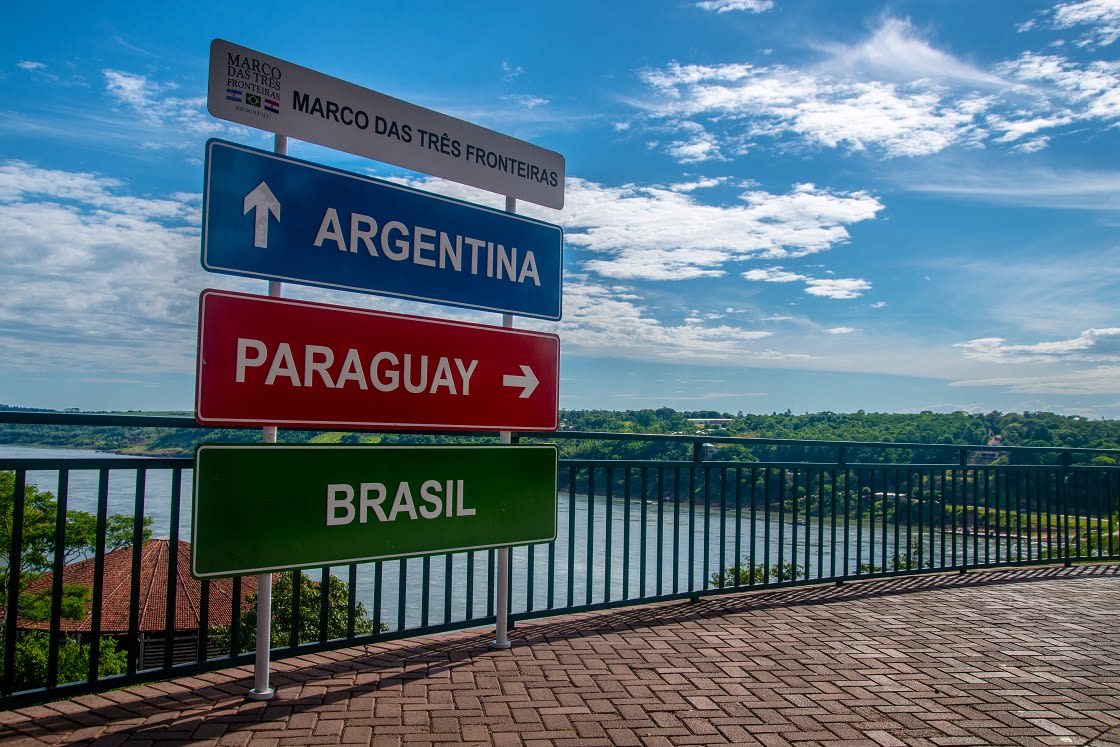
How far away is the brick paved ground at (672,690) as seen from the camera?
3344mm

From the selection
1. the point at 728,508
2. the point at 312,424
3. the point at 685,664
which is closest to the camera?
the point at 312,424

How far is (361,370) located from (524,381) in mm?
1080

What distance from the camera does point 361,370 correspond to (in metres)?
3.91

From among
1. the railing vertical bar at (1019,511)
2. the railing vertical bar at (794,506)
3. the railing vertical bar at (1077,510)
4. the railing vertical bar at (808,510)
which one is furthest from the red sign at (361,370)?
the railing vertical bar at (1077,510)

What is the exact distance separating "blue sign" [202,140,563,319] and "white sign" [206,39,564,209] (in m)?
0.17

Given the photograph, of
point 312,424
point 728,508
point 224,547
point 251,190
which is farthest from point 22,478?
point 728,508

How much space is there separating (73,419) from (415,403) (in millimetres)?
1528

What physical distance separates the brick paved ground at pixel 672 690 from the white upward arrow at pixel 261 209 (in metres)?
2.14

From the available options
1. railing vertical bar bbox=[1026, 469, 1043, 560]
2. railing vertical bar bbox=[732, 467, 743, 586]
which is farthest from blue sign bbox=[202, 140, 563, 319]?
railing vertical bar bbox=[1026, 469, 1043, 560]

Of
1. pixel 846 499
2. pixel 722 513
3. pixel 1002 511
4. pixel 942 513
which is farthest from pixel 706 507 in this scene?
pixel 1002 511

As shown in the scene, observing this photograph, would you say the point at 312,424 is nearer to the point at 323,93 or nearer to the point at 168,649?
the point at 168,649

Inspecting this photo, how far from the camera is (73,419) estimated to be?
344 centimetres

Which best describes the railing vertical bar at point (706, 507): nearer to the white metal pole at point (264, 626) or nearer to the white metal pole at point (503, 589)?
the white metal pole at point (503, 589)

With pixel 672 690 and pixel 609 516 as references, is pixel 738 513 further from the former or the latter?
pixel 672 690
